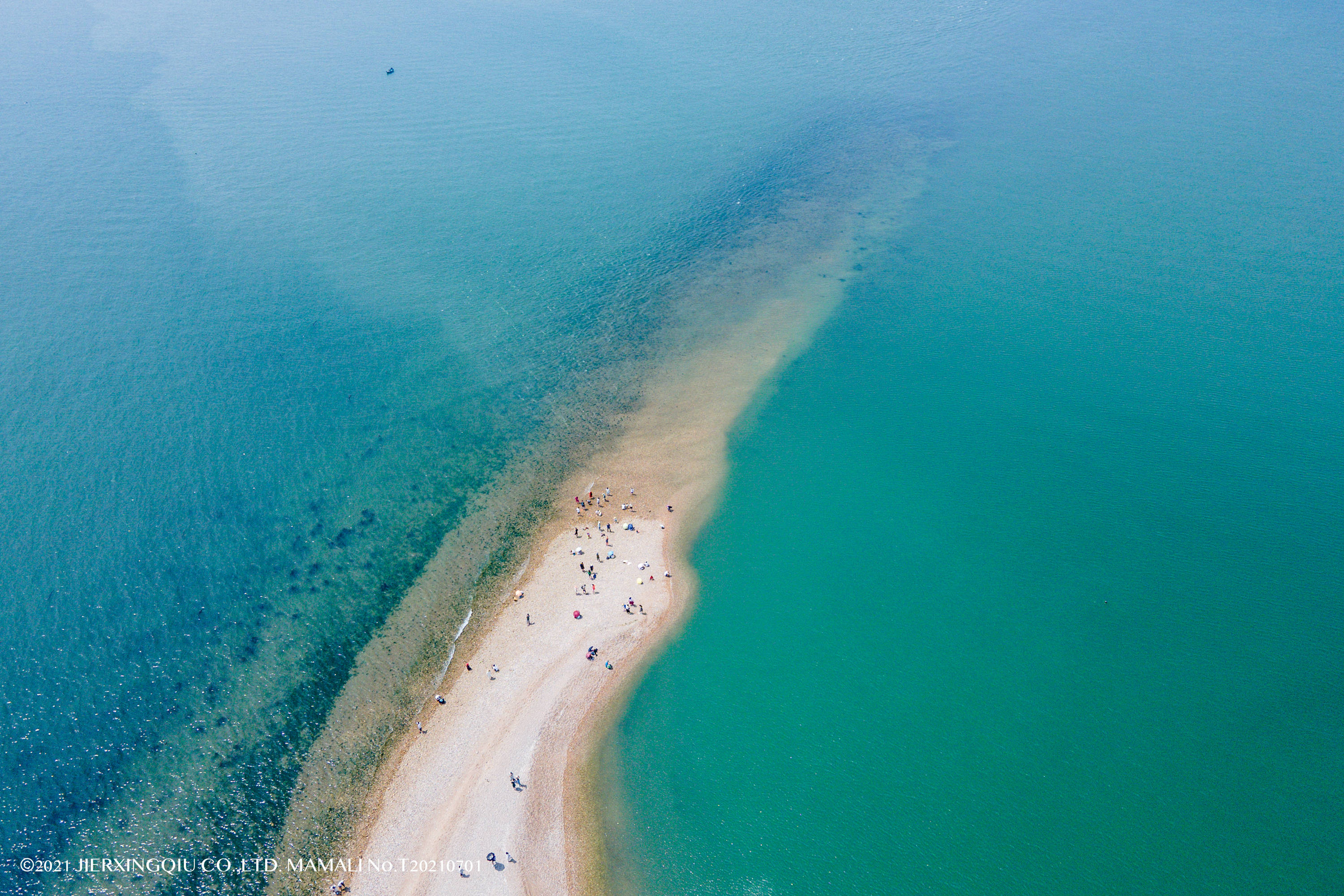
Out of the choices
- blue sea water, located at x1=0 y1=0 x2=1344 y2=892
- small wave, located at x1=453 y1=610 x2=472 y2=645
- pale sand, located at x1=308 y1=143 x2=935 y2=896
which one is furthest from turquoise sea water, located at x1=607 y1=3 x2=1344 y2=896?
small wave, located at x1=453 y1=610 x2=472 y2=645

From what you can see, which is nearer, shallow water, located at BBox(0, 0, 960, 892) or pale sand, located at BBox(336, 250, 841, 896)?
pale sand, located at BBox(336, 250, 841, 896)

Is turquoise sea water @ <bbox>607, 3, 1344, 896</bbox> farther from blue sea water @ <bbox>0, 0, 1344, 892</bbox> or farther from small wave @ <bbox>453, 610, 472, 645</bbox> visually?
small wave @ <bbox>453, 610, 472, 645</bbox>

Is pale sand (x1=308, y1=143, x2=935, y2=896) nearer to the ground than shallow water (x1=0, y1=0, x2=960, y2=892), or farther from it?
nearer to the ground

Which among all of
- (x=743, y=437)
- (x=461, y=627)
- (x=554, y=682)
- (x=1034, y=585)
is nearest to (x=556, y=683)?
(x=554, y=682)

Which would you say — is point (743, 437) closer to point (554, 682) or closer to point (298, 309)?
point (554, 682)

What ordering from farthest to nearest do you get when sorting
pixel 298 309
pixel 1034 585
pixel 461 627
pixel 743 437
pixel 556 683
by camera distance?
pixel 298 309 < pixel 743 437 < pixel 1034 585 < pixel 461 627 < pixel 556 683

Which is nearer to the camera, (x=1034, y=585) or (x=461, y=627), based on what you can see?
(x=461, y=627)
